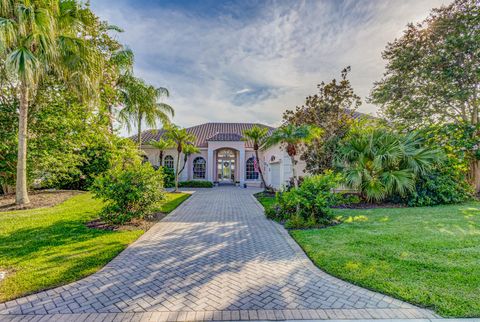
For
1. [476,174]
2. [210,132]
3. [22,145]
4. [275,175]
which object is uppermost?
[210,132]

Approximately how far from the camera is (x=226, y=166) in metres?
29.9

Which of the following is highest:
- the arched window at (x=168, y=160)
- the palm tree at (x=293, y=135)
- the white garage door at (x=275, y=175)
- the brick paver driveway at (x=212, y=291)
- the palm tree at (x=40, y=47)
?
the palm tree at (x=40, y=47)

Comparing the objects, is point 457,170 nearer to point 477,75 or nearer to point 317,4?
point 477,75

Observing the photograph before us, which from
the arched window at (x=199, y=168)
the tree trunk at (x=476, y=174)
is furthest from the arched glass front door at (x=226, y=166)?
the tree trunk at (x=476, y=174)

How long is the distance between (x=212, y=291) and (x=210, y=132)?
28892 millimetres

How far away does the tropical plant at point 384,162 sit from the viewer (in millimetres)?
11477

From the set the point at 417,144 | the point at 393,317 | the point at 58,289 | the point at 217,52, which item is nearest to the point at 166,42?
the point at 217,52

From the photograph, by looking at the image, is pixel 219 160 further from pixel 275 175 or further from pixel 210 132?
pixel 275 175

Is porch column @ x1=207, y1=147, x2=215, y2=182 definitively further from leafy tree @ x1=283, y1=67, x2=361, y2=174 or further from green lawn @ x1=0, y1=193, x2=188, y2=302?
green lawn @ x1=0, y1=193, x2=188, y2=302

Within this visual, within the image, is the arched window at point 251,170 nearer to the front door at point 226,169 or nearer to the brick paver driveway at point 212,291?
the front door at point 226,169

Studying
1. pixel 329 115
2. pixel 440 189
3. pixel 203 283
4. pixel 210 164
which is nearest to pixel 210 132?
pixel 210 164

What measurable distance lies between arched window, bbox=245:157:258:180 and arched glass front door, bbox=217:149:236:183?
7.57 feet

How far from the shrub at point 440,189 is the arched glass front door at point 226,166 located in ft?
66.0

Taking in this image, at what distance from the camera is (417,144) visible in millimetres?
12734
